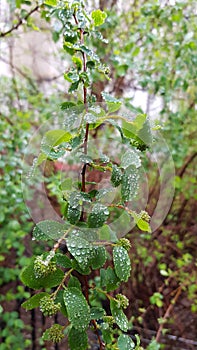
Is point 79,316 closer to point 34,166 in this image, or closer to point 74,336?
point 74,336

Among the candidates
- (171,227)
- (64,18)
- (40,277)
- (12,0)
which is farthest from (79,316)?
(171,227)

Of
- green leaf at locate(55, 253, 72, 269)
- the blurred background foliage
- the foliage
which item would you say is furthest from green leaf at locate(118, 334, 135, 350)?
the blurred background foliage

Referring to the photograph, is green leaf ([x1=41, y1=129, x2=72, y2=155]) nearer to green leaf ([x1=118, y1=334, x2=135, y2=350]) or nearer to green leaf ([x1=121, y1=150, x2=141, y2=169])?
green leaf ([x1=121, y1=150, x2=141, y2=169])

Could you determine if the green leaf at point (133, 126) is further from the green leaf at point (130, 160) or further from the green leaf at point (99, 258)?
the green leaf at point (99, 258)

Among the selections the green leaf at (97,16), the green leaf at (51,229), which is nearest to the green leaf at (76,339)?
the green leaf at (51,229)

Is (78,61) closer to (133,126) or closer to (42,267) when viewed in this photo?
(133,126)
